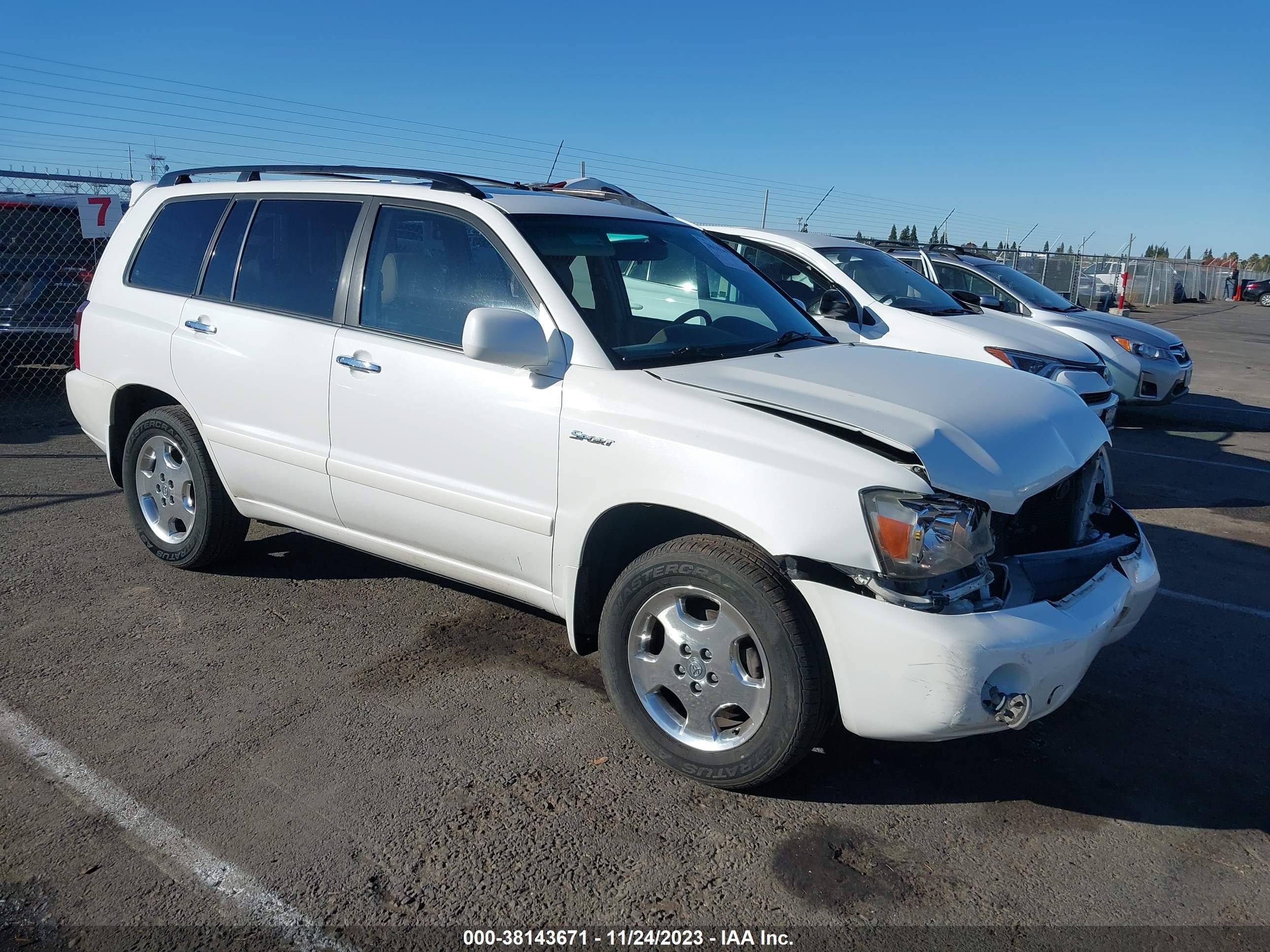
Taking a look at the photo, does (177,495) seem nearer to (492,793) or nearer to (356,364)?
(356,364)

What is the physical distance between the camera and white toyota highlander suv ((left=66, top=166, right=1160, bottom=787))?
2.94m

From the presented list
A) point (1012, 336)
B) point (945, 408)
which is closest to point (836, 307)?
point (1012, 336)

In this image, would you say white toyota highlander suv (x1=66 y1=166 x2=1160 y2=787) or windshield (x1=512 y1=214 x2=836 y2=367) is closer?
white toyota highlander suv (x1=66 y1=166 x2=1160 y2=787)

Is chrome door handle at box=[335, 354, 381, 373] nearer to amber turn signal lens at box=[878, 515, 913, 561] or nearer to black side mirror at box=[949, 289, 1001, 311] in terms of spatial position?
amber turn signal lens at box=[878, 515, 913, 561]

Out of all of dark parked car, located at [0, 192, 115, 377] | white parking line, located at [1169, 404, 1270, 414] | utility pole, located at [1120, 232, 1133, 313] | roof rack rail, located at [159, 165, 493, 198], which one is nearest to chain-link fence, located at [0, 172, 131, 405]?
dark parked car, located at [0, 192, 115, 377]

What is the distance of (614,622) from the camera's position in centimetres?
338

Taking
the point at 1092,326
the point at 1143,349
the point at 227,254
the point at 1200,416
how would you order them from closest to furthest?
the point at 227,254 → the point at 1143,349 → the point at 1092,326 → the point at 1200,416

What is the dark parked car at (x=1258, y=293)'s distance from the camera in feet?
142

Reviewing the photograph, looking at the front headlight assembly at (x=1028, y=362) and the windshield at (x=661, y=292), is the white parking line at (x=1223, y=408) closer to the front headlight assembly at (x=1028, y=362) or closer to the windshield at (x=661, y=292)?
the front headlight assembly at (x=1028, y=362)

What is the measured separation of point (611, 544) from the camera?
11.8 feet

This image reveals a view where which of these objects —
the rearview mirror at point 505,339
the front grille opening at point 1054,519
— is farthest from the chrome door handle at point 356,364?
the front grille opening at point 1054,519

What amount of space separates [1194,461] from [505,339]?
7.71 m

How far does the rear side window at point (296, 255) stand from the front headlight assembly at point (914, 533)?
8.34 ft

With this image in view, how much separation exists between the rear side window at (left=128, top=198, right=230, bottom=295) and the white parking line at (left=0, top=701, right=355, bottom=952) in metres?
2.21
